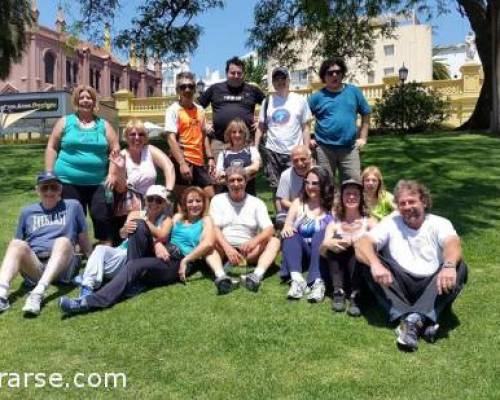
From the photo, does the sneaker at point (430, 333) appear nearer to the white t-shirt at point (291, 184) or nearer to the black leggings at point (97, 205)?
the white t-shirt at point (291, 184)

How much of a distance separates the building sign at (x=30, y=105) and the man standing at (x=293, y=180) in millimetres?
28857

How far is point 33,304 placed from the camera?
16.2ft

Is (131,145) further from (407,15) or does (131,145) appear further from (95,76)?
(95,76)

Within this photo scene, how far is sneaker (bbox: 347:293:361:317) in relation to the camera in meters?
4.68

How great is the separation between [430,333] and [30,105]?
32314 millimetres

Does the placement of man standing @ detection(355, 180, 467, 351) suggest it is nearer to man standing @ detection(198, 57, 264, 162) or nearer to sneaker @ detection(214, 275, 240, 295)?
sneaker @ detection(214, 275, 240, 295)

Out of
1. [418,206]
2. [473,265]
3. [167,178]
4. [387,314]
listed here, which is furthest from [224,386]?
[473,265]

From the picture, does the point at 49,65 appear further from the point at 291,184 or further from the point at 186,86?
the point at 291,184

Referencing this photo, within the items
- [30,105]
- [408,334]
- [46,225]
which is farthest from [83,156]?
[30,105]

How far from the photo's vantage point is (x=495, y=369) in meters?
3.78

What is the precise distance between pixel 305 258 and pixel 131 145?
7.06ft

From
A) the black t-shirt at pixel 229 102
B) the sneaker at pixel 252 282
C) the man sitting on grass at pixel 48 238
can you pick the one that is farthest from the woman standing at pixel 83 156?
the sneaker at pixel 252 282

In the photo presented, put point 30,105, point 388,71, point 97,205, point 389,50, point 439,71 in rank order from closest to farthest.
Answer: point 97,205 < point 30,105 < point 389,50 < point 388,71 < point 439,71

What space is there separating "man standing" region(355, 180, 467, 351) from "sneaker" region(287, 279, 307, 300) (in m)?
0.72
